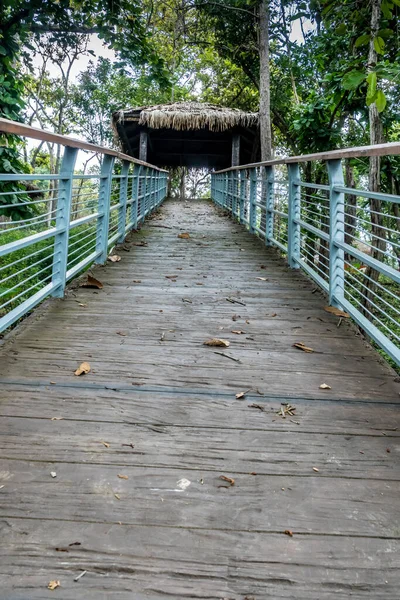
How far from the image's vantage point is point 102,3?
6.56 metres

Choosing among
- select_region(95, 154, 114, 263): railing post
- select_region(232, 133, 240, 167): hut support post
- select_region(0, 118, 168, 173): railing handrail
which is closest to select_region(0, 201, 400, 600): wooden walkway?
select_region(0, 118, 168, 173): railing handrail

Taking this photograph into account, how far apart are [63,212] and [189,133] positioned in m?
15.3

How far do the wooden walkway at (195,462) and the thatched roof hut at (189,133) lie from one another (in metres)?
12.7

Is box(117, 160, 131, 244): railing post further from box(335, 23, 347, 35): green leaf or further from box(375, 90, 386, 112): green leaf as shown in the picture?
box(375, 90, 386, 112): green leaf

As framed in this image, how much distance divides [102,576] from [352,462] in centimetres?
95

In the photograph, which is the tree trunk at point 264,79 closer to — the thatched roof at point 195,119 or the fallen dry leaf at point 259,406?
the thatched roof at point 195,119

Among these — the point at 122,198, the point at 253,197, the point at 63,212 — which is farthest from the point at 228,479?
the point at 253,197

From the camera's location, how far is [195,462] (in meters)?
1.73

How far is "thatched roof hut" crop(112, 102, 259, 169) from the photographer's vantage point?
14.9 metres

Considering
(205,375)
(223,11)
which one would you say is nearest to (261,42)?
(223,11)

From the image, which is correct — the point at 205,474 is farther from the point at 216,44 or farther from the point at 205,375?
the point at 216,44

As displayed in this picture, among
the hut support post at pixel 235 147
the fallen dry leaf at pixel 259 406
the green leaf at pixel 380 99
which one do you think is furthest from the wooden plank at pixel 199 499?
the hut support post at pixel 235 147

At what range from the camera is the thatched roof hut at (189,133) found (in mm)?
14906

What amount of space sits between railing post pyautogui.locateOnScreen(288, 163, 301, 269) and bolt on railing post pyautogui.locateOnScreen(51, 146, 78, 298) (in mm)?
2299
